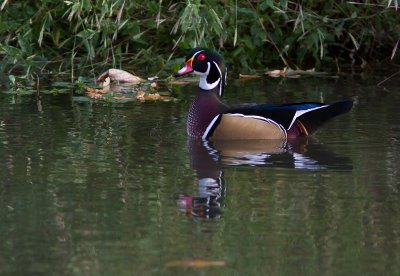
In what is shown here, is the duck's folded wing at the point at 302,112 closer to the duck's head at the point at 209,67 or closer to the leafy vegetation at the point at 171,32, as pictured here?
the duck's head at the point at 209,67

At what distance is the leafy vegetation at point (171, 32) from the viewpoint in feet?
42.0

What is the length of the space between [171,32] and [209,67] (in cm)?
218

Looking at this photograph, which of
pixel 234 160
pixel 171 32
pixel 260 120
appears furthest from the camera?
pixel 171 32

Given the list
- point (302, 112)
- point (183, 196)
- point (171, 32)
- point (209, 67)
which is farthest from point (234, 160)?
point (171, 32)

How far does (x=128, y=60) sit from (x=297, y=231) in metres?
7.24

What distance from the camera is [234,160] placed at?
350 inches

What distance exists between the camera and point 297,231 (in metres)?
6.61

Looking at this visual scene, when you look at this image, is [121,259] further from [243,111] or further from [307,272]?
[243,111]

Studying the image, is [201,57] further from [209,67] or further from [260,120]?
[260,120]

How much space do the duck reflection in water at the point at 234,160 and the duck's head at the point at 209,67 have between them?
2.60 feet

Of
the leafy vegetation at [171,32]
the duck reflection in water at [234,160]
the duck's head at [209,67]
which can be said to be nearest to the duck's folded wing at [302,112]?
the duck reflection in water at [234,160]

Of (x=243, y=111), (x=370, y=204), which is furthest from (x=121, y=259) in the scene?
(x=243, y=111)

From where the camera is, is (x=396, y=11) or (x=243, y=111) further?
(x=396, y=11)

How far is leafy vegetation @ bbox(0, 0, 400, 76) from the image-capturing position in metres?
12.8
